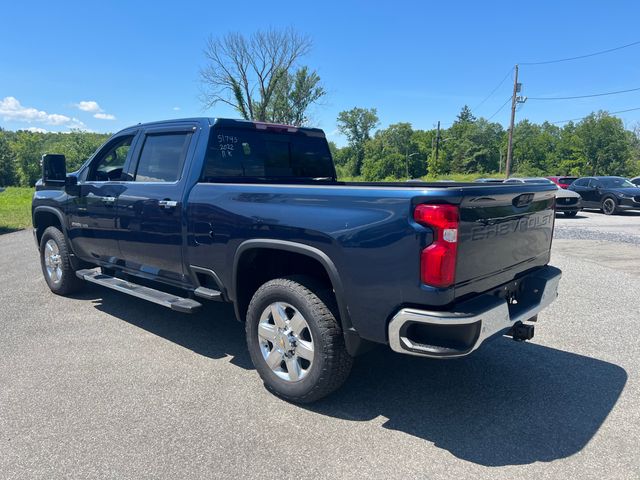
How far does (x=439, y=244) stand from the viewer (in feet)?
8.40

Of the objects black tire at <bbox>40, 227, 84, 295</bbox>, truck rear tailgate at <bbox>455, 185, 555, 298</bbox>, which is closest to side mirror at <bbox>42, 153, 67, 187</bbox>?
black tire at <bbox>40, 227, 84, 295</bbox>

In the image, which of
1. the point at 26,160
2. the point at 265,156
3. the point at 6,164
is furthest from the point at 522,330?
the point at 26,160

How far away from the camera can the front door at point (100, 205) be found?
4.83m

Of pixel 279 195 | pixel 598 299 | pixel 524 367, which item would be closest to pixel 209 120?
pixel 279 195

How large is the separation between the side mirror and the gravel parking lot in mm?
1532

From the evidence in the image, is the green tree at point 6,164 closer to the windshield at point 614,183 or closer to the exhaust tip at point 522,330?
the windshield at point 614,183

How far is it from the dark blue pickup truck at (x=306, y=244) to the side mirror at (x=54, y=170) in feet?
0.05

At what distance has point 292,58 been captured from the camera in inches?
1587

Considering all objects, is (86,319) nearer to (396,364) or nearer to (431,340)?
(396,364)

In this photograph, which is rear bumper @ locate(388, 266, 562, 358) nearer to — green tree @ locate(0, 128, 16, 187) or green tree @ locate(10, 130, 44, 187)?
green tree @ locate(0, 128, 16, 187)

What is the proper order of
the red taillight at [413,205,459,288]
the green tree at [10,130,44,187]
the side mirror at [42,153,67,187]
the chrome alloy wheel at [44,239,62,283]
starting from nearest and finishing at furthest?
1. the red taillight at [413,205,459,288]
2. the side mirror at [42,153,67,187]
3. the chrome alloy wheel at [44,239,62,283]
4. the green tree at [10,130,44,187]

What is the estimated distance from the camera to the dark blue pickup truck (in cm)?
264

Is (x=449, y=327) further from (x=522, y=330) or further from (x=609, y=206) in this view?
(x=609, y=206)

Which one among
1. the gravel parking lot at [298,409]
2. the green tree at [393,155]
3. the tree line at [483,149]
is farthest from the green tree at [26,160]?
the gravel parking lot at [298,409]
